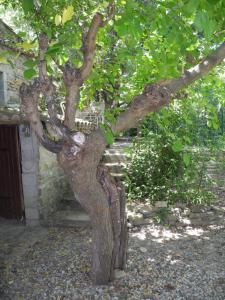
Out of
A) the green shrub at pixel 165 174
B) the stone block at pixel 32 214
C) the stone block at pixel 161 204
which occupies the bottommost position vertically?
the stone block at pixel 32 214

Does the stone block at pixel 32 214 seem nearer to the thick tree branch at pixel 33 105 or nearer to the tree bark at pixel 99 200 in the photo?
the tree bark at pixel 99 200

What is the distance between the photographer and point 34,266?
4.93 meters

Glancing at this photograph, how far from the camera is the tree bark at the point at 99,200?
362 centimetres

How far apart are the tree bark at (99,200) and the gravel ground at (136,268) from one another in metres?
0.32

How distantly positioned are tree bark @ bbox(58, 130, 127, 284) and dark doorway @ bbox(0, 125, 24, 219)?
11.9ft

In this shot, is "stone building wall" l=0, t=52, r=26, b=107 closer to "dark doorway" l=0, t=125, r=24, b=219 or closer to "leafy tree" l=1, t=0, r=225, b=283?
"dark doorway" l=0, t=125, r=24, b=219

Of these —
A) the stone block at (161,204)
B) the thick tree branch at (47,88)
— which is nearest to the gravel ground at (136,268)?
the stone block at (161,204)

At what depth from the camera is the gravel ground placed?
412 cm

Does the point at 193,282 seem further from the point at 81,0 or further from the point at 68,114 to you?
the point at 81,0

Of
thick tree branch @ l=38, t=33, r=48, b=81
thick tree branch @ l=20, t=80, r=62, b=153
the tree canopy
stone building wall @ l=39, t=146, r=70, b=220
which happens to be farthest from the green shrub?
thick tree branch @ l=38, t=33, r=48, b=81

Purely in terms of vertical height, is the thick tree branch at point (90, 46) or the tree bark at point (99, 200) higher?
the thick tree branch at point (90, 46)

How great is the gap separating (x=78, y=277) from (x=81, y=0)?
164 inches

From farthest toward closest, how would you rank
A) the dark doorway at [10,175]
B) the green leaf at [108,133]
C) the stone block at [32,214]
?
the dark doorway at [10,175]
the stone block at [32,214]
the green leaf at [108,133]

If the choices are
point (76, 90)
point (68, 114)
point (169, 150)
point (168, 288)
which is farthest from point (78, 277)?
point (169, 150)
